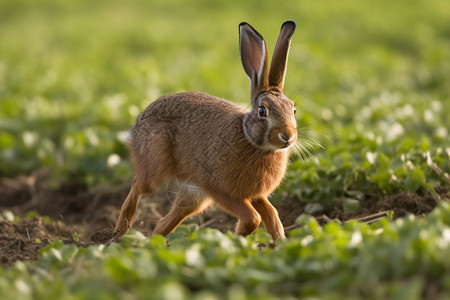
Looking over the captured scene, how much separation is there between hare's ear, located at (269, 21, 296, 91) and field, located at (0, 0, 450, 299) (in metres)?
0.52

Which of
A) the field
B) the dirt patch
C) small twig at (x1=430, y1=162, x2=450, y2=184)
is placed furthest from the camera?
small twig at (x1=430, y1=162, x2=450, y2=184)

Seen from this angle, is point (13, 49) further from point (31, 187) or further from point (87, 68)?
point (31, 187)

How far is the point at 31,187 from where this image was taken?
8.32 meters

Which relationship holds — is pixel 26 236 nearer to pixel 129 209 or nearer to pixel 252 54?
pixel 129 209

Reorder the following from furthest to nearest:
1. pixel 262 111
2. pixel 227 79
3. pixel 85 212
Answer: pixel 227 79 < pixel 85 212 < pixel 262 111

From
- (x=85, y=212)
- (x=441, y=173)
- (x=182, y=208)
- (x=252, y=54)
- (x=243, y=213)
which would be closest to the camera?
(x=243, y=213)

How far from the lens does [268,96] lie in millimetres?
5215

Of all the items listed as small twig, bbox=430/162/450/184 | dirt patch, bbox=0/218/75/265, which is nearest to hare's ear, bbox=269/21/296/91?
small twig, bbox=430/162/450/184

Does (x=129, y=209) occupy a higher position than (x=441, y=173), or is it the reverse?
(x=441, y=173)

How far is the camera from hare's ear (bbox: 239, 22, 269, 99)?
17.7ft

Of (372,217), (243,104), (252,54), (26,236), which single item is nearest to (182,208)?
(26,236)

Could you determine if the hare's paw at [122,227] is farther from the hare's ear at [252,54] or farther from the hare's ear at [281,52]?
the hare's ear at [281,52]

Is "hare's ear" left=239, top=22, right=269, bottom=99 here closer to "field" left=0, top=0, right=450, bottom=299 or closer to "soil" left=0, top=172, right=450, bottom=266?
"field" left=0, top=0, right=450, bottom=299

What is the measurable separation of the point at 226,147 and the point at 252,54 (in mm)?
745
